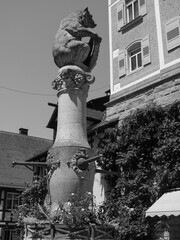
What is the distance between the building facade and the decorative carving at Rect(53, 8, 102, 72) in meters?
4.00

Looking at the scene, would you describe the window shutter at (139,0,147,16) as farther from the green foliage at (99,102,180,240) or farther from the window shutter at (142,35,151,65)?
the green foliage at (99,102,180,240)

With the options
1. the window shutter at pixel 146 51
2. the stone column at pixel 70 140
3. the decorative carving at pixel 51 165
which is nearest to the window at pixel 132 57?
the window shutter at pixel 146 51

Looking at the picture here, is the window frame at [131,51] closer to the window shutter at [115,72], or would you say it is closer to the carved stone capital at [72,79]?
the window shutter at [115,72]

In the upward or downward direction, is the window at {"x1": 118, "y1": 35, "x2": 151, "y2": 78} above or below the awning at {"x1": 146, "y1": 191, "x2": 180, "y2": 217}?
above

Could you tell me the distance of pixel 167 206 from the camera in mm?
7637

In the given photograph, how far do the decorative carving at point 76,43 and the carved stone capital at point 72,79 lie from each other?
0.81 feet

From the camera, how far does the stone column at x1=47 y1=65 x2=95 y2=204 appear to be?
5598 mm

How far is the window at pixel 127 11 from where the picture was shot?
1230 cm

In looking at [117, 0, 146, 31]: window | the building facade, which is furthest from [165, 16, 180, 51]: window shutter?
[117, 0, 146, 31]: window

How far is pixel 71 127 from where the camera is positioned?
6004 mm

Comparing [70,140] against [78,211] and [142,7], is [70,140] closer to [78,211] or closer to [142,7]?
[78,211]

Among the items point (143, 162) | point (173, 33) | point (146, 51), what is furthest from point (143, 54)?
point (143, 162)

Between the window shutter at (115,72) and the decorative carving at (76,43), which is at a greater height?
the window shutter at (115,72)

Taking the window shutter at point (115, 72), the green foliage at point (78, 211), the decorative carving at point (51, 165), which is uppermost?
the window shutter at point (115, 72)
